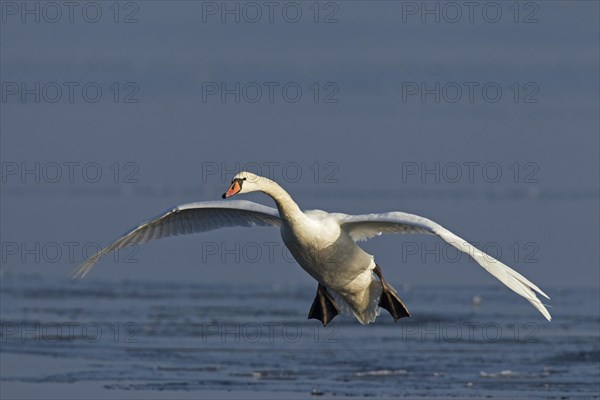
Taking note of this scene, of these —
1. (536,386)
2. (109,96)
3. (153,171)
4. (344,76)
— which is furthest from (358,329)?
(344,76)

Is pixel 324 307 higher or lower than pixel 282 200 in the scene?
lower

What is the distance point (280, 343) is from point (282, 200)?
557 cm

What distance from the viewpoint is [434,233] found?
12.8m

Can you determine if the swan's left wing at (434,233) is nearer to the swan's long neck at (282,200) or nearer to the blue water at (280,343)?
the swan's long neck at (282,200)

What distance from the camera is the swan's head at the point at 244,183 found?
1243cm

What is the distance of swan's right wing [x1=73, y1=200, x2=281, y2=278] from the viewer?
1429 centimetres

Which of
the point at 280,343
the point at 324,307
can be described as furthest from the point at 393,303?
the point at 280,343

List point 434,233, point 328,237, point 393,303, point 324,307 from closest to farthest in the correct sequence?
1. point 434,233
2. point 328,237
3. point 393,303
4. point 324,307

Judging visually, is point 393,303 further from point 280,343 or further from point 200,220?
point 280,343

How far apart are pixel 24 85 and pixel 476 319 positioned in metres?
28.3

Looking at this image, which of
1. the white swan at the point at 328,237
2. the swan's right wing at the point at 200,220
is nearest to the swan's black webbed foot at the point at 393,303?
the white swan at the point at 328,237

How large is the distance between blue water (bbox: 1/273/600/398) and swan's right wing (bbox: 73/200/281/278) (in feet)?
5.84

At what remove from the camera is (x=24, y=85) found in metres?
45.6

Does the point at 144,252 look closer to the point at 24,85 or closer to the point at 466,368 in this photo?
the point at 466,368
